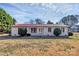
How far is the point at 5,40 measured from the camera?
101ft

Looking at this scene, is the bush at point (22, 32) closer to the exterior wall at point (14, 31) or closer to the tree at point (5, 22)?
the exterior wall at point (14, 31)

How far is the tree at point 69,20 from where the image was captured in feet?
100

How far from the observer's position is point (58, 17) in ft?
101

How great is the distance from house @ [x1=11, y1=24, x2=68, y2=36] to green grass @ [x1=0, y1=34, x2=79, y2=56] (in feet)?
0.52

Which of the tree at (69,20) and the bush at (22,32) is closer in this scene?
the tree at (69,20)

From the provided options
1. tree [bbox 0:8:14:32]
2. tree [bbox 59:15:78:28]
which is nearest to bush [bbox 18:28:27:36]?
tree [bbox 0:8:14:32]

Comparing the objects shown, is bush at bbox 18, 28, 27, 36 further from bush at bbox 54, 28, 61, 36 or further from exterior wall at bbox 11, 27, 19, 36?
bush at bbox 54, 28, 61, 36

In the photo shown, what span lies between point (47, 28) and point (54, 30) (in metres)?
0.16

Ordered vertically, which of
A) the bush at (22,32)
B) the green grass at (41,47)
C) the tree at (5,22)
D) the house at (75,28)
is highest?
the tree at (5,22)

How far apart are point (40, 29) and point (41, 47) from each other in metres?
0.41

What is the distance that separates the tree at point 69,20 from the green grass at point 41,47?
282mm

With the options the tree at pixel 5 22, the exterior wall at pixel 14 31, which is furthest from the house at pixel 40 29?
the tree at pixel 5 22

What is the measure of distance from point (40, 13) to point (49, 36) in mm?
548

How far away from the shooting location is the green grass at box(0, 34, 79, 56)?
3056 centimetres
